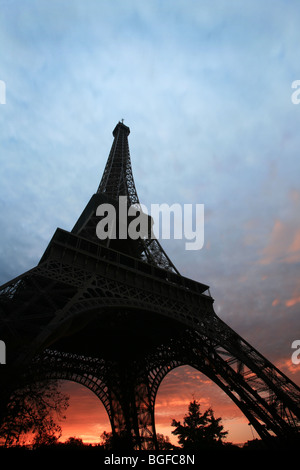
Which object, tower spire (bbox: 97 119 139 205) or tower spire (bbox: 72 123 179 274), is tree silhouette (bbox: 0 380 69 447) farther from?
tower spire (bbox: 97 119 139 205)

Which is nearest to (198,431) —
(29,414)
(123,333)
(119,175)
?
(123,333)

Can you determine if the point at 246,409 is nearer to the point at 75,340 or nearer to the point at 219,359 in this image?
the point at 219,359

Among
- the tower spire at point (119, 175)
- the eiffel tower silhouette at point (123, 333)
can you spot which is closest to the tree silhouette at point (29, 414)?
the eiffel tower silhouette at point (123, 333)

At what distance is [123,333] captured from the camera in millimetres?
25828

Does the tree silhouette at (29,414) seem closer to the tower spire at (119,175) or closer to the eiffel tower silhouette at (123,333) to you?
the eiffel tower silhouette at (123,333)

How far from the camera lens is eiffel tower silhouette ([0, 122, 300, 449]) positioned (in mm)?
14648

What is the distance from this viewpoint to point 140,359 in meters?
28.5

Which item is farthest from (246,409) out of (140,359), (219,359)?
(140,359)

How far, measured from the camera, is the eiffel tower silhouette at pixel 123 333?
1465 cm

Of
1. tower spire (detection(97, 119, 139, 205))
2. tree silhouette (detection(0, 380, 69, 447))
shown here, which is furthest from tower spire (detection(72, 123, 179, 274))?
tree silhouette (detection(0, 380, 69, 447))

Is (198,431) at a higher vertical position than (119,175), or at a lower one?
lower

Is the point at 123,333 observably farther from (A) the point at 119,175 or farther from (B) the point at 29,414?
(A) the point at 119,175
